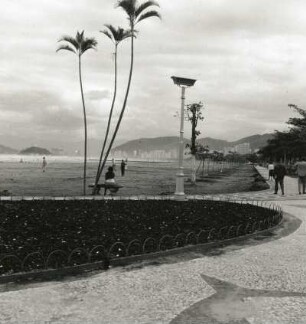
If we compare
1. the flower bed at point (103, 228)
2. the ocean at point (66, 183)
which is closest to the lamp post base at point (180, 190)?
the flower bed at point (103, 228)

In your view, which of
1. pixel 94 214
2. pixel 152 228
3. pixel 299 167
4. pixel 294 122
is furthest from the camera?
pixel 294 122

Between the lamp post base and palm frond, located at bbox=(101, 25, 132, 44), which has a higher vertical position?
palm frond, located at bbox=(101, 25, 132, 44)

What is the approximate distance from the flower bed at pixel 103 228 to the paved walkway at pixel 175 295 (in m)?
0.73

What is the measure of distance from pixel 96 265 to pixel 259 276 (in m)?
2.23

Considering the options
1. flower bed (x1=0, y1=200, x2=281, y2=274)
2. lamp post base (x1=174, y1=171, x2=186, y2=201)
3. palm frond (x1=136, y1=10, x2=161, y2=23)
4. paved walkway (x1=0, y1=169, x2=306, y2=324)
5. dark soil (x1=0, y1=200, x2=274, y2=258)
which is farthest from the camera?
palm frond (x1=136, y1=10, x2=161, y2=23)

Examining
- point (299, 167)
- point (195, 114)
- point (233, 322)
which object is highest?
point (195, 114)

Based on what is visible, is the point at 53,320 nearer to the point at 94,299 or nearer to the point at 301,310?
the point at 94,299

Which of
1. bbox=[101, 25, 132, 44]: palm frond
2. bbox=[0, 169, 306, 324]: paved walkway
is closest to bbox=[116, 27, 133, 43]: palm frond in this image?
bbox=[101, 25, 132, 44]: palm frond

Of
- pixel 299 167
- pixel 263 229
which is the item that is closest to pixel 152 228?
pixel 263 229

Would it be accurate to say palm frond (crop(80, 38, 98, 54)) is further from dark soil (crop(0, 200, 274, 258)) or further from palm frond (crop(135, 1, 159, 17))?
dark soil (crop(0, 200, 274, 258))

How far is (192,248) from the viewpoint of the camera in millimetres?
7477

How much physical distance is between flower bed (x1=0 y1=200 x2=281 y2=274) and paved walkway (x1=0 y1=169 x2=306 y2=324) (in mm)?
727

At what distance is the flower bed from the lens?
256 inches

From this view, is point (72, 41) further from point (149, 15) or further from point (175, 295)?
point (175, 295)
